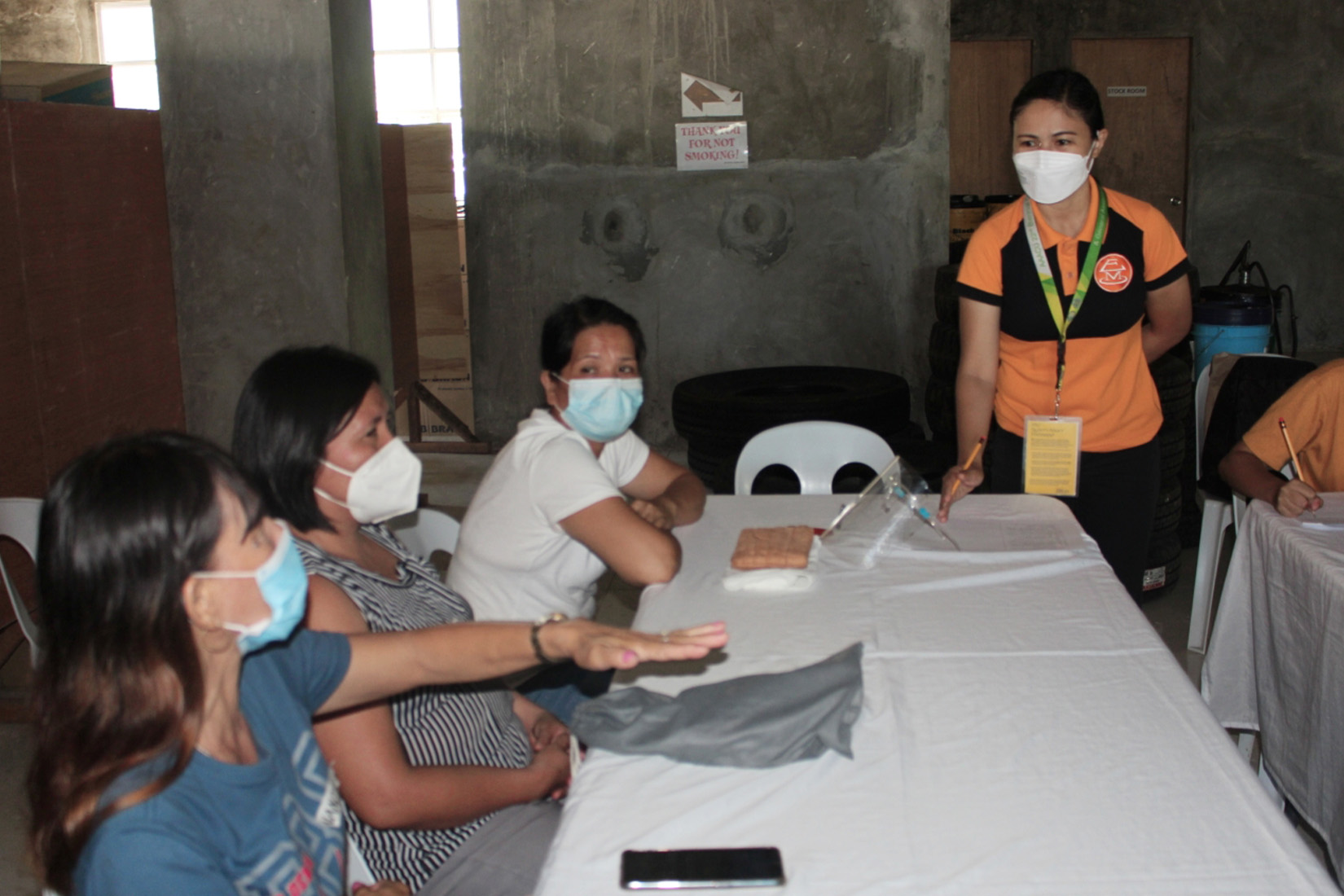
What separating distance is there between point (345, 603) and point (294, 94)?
11.4ft

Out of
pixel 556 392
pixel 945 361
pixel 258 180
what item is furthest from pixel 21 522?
pixel 945 361

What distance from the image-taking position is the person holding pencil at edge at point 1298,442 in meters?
2.66

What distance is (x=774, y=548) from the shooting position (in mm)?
2340

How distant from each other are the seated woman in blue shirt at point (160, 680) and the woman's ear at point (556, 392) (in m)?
1.16

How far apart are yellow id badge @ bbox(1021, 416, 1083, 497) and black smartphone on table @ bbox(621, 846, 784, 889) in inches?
64.3

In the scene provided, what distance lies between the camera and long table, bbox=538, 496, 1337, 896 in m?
1.27

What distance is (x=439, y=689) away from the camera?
1796 mm

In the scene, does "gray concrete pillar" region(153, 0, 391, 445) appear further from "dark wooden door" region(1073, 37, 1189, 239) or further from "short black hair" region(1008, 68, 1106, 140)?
"dark wooden door" region(1073, 37, 1189, 239)

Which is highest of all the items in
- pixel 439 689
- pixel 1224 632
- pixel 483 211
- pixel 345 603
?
pixel 483 211

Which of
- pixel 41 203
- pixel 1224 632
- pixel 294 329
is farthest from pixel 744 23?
pixel 1224 632

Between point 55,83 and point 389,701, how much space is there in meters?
4.07

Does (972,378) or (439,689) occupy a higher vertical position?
(972,378)

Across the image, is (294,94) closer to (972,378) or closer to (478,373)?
(478,373)

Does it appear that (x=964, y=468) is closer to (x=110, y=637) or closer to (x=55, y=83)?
(x=110, y=637)
